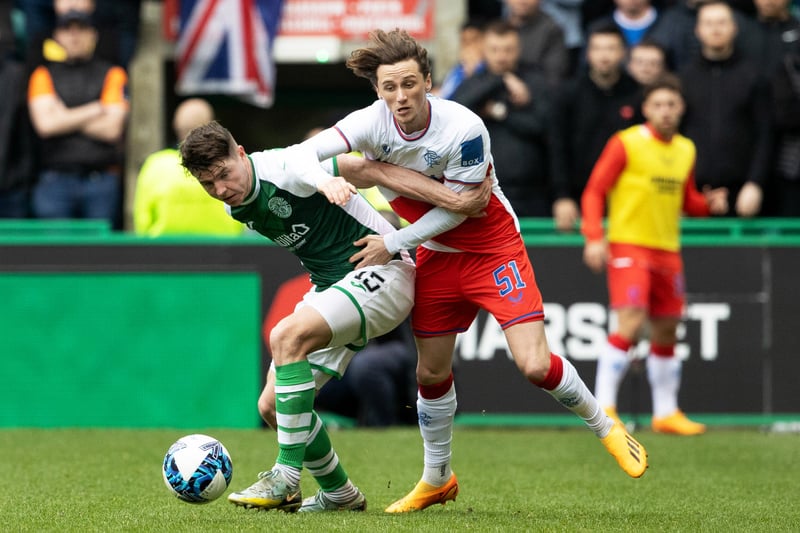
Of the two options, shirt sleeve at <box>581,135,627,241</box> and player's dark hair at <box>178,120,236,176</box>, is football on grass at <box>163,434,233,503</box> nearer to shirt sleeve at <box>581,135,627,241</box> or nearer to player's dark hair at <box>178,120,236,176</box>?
player's dark hair at <box>178,120,236,176</box>

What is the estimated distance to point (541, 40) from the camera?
1309cm

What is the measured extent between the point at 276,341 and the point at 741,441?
534 cm

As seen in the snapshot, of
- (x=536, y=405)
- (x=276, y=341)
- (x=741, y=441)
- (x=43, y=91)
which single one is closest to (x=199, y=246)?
(x=43, y=91)

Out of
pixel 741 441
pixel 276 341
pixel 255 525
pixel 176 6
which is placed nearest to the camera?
pixel 255 525

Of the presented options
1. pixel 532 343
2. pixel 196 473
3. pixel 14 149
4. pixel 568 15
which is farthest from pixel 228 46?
pixel 196 473

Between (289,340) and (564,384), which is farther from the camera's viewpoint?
(564,384)

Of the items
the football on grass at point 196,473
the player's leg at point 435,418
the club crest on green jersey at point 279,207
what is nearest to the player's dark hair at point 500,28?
the player's leg at point 435,418

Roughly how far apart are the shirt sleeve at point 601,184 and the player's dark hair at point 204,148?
4919 mm

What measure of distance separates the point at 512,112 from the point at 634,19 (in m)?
1.83

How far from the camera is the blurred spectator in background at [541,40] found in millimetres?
13031

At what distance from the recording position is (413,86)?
260 inches

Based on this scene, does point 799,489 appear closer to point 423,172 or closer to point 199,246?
point 423,172

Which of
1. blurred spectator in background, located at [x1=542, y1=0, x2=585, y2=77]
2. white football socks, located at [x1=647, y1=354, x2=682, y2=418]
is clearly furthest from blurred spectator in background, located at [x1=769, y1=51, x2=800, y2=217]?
blurred spectator in background, located at [x1=542, y1=0, x2=585, y2=77]

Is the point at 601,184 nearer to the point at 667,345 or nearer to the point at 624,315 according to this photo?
the point at 624,315
